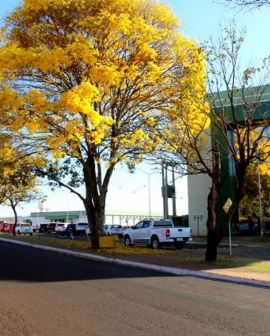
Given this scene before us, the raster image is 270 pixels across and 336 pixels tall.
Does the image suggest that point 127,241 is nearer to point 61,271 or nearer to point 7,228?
point 61,271

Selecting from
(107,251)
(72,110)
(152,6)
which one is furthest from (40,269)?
(152,6)

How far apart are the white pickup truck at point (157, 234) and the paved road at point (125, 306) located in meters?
15.2

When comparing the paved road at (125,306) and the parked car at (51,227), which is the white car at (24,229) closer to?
the parked car at (51,227)

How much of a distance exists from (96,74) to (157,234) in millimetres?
12655

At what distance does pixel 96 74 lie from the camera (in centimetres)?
2467

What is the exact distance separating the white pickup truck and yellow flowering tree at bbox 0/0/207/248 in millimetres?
6017

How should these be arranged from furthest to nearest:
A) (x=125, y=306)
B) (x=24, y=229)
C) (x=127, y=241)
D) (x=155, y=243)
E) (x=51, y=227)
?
(x=51, y=227), (x=24, y=229), (x=127, y=241), (x=155, y=243), (x=125, y=306)

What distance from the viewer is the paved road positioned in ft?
29.9

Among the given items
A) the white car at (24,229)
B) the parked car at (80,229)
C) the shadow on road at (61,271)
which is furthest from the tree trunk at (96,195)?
the white car at (24,229)

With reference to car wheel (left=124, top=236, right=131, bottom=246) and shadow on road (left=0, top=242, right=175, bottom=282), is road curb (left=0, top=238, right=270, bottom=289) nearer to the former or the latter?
shadow on road (left=0, top=242, right=175, bottom=282)

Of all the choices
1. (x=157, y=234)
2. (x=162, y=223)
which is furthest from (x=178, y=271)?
(x=162, y=223)

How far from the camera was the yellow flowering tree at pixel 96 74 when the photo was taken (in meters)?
A: 24.4

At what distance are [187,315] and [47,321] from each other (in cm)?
256

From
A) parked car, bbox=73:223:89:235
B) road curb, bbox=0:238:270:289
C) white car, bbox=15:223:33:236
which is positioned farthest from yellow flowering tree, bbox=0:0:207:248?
white car, bbox=15:223:33:236
